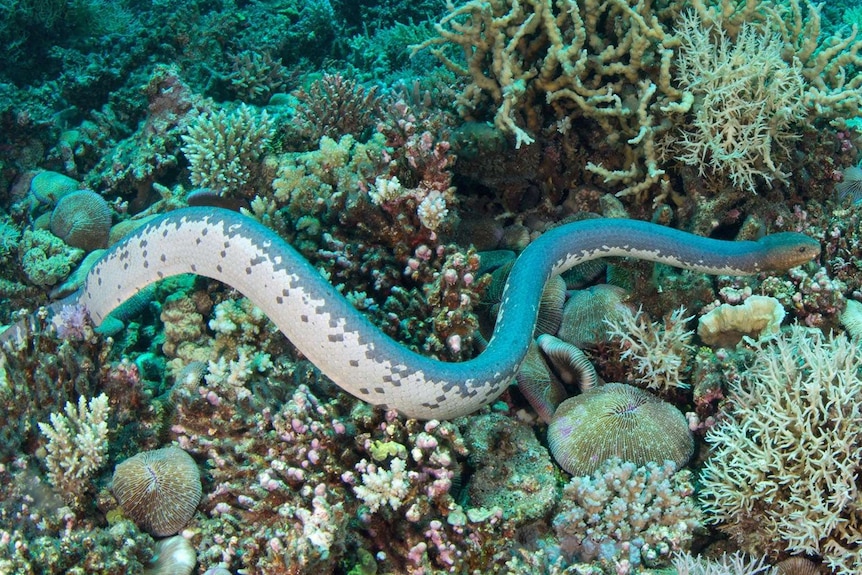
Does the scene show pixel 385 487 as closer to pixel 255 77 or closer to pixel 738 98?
pixel 738 98

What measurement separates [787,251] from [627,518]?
2.54 metres

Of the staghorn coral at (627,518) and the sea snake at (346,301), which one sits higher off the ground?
the sea snake at (346,301)

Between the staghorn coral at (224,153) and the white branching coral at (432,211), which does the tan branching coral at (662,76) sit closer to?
the white branching coral at (432,211)

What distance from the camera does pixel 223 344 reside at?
4.14m

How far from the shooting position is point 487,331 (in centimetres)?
443

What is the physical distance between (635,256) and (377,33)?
821 centimetres

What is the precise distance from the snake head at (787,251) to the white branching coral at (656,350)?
2.89 feet

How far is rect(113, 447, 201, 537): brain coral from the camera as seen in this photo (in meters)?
3.02

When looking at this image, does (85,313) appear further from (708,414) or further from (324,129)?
(708,414)

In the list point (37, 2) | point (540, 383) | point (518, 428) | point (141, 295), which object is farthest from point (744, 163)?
point (37, 2)

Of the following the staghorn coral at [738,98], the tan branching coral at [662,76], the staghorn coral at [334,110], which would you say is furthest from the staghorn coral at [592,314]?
the staghorn coral at [334,110]

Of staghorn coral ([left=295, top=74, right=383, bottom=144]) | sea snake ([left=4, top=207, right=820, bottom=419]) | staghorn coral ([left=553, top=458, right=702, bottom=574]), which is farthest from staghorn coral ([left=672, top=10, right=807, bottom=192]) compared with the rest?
staghorn coral ([left=295, top=74, right=383, bottom=144])

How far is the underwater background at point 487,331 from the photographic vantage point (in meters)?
2.97

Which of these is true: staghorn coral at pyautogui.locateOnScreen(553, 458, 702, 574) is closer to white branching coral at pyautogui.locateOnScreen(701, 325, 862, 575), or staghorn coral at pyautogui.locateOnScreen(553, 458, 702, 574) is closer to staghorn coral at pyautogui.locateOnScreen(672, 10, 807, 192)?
white branching coral at pyautogui.locateOnScreen(701, 325, 862, 575)
